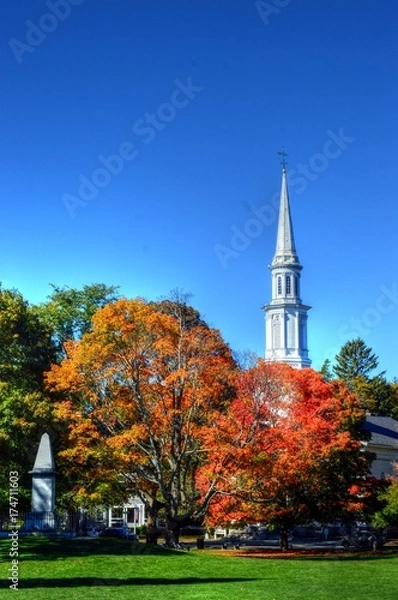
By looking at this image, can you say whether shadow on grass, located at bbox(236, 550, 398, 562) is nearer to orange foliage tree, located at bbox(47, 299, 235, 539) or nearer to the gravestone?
orange foliage tree, located at bbox(47, 299, 235, 539)

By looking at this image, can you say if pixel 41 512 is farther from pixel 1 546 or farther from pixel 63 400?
pixel 63 400

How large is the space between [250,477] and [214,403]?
3.74 meters

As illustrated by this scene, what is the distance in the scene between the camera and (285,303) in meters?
111

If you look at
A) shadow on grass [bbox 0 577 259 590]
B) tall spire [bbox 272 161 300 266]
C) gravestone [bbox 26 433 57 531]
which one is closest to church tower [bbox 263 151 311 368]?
tall spire [bbox 272 161 300 266]

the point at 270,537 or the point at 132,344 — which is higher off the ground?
the point at 132,344

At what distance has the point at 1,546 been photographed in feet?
87.9

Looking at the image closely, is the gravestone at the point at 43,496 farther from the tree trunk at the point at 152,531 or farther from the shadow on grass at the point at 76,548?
the tree trunk at the point at 152,531

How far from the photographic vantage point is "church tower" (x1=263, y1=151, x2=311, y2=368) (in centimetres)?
11094

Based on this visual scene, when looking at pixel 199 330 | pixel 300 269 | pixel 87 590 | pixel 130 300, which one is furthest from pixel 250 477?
pixel 300 269

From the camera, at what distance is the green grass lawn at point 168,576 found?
20750 mm

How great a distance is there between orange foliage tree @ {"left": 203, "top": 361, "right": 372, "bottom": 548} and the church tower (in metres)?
63.1

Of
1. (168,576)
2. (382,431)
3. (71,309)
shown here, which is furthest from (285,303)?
(168,576)

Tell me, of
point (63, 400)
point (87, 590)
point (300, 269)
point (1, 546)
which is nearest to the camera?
point (87, 590)

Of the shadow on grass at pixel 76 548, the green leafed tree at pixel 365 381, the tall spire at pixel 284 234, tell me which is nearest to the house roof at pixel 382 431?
the green leafed tree at pixel 365 381
